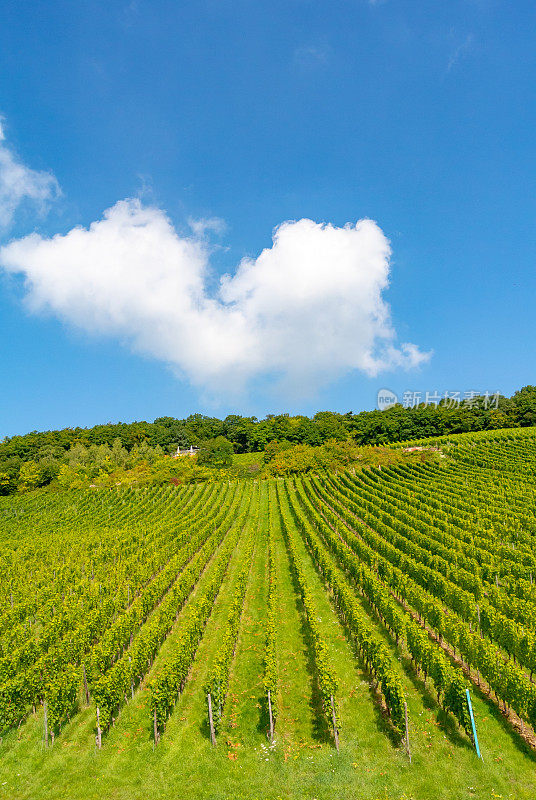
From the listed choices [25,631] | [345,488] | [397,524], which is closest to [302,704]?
[25,631]

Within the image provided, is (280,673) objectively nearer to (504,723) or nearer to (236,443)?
(504,723)

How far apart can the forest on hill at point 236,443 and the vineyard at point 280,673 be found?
5705 cm

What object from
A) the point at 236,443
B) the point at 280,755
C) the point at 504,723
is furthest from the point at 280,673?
the point at 236,443

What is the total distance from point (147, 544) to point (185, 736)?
26624 millimetres

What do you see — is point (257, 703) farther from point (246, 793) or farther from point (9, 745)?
point (9, 745)

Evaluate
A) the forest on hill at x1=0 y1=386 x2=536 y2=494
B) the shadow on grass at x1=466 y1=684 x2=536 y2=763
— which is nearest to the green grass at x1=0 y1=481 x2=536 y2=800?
the shadow on grass at x1=466 y1=684 x2=536 y2=763

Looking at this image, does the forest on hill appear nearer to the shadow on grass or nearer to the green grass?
the shadow on grass

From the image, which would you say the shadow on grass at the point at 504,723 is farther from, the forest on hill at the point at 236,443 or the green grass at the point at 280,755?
the forest on hill at the point at 236,443

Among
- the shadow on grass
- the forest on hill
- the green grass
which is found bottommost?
the shadow on grass

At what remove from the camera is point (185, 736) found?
1405cm

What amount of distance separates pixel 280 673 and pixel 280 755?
449 cm

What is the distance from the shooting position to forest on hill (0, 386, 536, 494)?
94.2 metres

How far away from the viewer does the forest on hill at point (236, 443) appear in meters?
94.2

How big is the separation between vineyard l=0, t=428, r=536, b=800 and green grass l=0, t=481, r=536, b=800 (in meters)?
0.06
